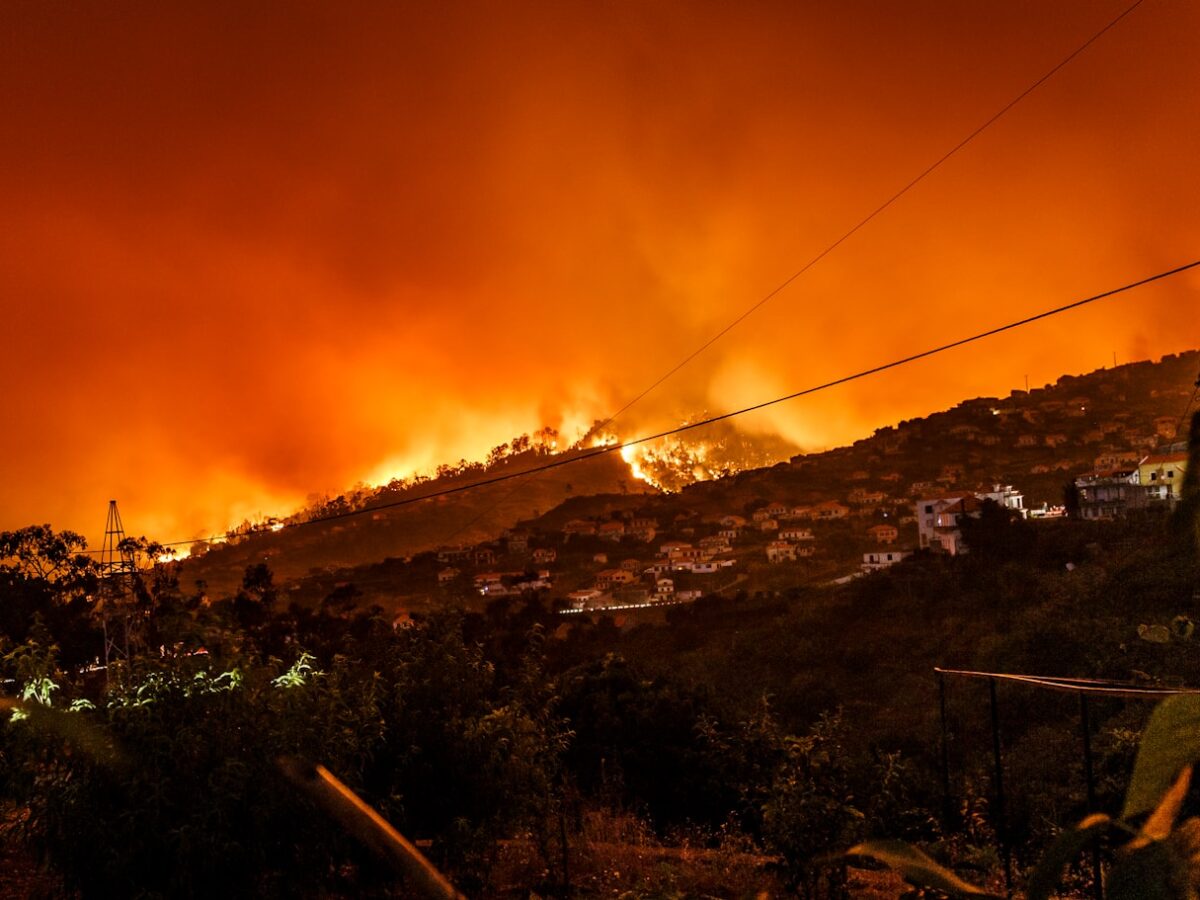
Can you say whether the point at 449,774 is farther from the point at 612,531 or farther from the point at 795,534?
the point at 612,531

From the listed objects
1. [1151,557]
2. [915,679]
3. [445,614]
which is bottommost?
[915,679]

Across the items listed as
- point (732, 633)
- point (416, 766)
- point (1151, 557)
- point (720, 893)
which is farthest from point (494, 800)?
point (732, 633)

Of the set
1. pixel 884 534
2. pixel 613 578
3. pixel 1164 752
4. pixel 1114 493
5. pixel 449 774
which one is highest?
pixel 613 578

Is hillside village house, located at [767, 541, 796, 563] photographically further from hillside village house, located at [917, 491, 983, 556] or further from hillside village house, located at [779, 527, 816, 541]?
hillside village house, located at [917, 491, 983, 556]

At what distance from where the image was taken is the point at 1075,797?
35.5 ft

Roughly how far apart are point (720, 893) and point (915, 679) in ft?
58.9

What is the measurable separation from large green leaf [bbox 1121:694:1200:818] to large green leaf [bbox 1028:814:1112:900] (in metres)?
0.07

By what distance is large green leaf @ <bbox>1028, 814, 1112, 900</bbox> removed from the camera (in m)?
0.46

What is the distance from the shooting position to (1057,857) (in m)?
0.46

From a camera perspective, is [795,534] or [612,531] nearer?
[795,534]

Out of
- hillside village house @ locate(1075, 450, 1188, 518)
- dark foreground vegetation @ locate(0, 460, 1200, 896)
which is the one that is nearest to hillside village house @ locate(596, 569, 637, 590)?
hillside village house @ locate(1075, 450, 1188, 518)

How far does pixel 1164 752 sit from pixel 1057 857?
0.45 ft

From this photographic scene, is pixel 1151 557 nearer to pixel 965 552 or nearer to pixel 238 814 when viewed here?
pixel 965 552

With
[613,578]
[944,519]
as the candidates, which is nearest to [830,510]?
[944,519]
